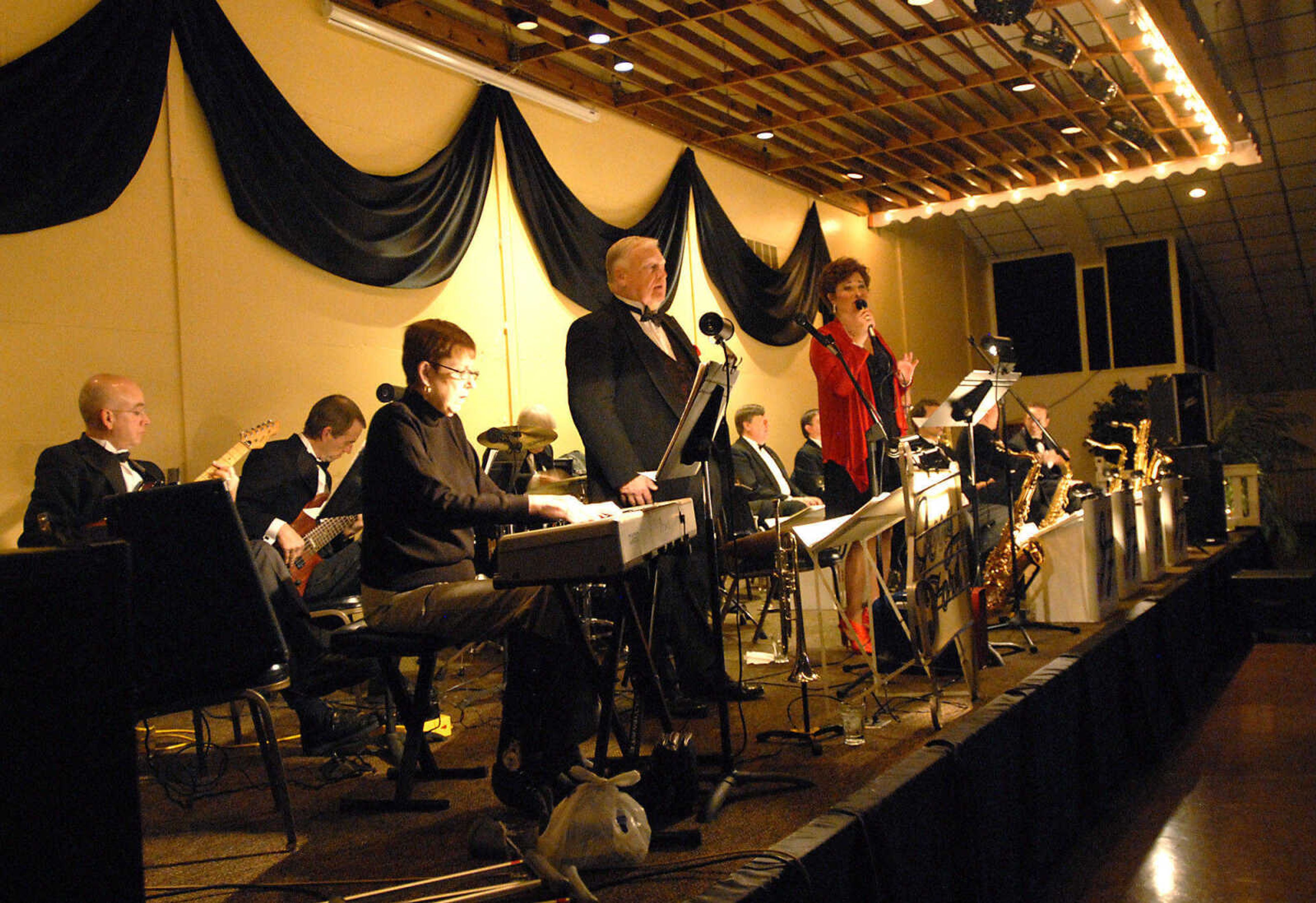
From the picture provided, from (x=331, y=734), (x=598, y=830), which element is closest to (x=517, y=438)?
(x=331, y=734)

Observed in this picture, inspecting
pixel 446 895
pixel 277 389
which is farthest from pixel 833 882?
pixel 277 389

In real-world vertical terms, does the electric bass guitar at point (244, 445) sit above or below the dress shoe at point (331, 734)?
above

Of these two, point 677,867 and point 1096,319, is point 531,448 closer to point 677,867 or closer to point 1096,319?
point 677,867

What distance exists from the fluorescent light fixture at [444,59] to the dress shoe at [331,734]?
12.7 feet

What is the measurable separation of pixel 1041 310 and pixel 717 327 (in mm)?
13098

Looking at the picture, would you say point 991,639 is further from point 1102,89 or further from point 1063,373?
point 1063,373

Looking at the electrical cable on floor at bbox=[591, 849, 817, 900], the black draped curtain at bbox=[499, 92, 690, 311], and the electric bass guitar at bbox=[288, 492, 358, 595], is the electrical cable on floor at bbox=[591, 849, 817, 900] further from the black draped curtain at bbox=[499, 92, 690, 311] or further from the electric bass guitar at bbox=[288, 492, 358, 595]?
the black draped curtain at bbox=[499, 92, 690, 311]

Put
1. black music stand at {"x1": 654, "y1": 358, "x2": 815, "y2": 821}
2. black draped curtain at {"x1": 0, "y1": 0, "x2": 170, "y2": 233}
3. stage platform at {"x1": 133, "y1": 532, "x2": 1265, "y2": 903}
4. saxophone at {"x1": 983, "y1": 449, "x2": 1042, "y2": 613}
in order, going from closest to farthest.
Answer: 1. stage platform at {"x1": 133, "y1": 532, "x2": 1265, "y2": 903}
2. black music stand at {"x1": 654, "y1": 358, "x2": 815, "y2": 821}
3. black draped curtain at {"x1": 0, "y1": 0, "x2": 170, "y2": 233}
4. saxophone at {"x1": 983, "y1": 449, "x2": 1042, "y2": 613}

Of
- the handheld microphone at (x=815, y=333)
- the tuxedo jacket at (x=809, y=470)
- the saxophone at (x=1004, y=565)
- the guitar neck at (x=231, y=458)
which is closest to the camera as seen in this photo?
the handheld microphone at (x=815, y=333)

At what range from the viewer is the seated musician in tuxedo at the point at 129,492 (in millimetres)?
3447

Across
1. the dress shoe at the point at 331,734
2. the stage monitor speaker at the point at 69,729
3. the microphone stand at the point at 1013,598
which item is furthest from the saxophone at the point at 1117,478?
the stage monitor speaker at the point at 69,729

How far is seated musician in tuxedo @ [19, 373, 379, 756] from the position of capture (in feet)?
11.3

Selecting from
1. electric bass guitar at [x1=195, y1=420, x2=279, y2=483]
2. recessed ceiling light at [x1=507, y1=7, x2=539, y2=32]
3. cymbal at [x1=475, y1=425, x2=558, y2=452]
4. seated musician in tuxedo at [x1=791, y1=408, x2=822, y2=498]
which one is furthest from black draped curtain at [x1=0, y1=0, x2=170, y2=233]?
seated musician in tuxedo at [x1=791, y1=408, x2=822, y2=498]

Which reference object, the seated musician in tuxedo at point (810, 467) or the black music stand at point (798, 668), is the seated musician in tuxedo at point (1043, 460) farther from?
the black music stand at point (798, 668)
